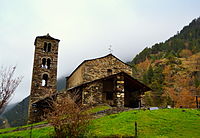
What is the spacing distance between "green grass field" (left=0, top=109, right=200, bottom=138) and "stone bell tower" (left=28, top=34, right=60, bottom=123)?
14.7m

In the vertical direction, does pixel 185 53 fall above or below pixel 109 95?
above

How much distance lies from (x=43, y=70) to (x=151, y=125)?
20.5 metres

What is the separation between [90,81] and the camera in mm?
22016

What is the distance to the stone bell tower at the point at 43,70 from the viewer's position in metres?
28.5

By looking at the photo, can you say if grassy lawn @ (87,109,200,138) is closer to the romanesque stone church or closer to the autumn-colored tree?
the romanesque stone church

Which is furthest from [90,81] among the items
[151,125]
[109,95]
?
[151,125]

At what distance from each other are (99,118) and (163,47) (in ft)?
249

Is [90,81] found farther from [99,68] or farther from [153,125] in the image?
[153,125]

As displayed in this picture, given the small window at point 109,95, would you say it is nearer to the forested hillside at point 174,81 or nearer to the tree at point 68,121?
the forested hillside at point 174,81

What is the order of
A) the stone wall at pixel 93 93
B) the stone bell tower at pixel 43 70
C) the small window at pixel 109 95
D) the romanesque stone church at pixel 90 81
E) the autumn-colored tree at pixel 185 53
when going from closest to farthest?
1. the stone wall at pixel 93 93
2. the romanesque stone church at pixel 90 81
3. the small window at pixel 109 95
4. the stone bell tower at pixel 43 70
5. the autumn-colored tree at pixel 185 53

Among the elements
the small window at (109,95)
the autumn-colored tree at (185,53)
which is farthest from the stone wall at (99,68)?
the autumn-colored tree at (185,53)

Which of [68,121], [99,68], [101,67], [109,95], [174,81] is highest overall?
[101,67]

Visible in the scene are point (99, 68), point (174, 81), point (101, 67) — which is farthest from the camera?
point (174, 81)

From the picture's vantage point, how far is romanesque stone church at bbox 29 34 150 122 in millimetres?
21531
